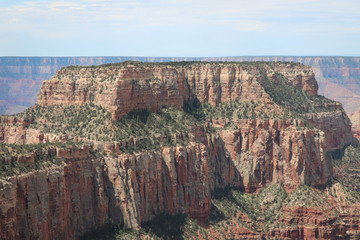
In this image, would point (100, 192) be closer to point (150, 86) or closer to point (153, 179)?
point (153, 179)

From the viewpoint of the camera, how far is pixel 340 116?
149 m

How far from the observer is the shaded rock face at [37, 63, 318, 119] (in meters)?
104

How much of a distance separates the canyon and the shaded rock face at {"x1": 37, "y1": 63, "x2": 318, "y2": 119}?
0.21 metres

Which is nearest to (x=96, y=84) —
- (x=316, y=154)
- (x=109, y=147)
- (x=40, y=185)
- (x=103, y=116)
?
(x=103, y=116)

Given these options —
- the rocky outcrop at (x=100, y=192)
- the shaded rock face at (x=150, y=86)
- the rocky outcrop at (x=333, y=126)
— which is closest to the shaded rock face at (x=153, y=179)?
the rocky outcrop at (x=100, y=192)

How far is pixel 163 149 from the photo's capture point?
333 feet

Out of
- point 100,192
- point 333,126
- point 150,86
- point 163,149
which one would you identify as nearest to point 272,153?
point 150,86

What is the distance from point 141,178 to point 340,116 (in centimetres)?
6871

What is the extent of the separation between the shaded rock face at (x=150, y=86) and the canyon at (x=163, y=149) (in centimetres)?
21

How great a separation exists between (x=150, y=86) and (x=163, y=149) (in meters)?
13.5

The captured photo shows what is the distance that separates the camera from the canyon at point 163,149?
262 ft

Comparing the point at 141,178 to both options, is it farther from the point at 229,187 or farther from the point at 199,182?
the point at 229,187

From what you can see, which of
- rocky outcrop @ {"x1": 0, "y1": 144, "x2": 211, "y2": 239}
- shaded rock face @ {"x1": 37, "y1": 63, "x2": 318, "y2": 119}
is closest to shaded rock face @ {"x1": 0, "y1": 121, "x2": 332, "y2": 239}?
rocky outcrop @ {"x1": 0, "y1": 144, "x2": 211, "y2": 239}

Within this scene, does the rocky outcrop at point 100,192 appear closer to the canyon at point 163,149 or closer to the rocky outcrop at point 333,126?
the canyon at point 163,149
